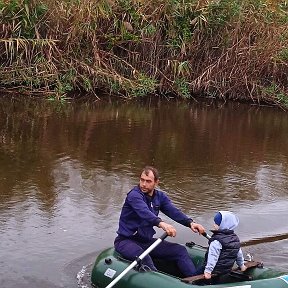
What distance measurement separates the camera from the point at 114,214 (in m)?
8.98

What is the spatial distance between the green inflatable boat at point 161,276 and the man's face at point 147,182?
1.59 ft

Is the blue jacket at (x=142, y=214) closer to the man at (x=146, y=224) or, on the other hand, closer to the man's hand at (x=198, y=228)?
→ the man at (x=146, y=224)

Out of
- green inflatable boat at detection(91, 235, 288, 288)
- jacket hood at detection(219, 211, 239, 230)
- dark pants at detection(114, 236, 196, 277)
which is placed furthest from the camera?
dark pants at detection(114, 236, 196, 277)

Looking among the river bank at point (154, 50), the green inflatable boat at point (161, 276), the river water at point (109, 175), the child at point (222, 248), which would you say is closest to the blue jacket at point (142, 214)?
the green inflatable boat at point (161, 276)

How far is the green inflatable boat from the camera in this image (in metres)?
6.12

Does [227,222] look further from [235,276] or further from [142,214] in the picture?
[142,214]

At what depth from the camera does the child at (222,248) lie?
20.6 feet

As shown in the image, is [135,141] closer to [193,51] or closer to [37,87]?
[37,87]

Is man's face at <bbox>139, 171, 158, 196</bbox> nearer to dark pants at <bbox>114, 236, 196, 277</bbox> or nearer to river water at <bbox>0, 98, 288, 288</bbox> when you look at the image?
dark pants at <bbox>114, 236, 196, 277</bbox>

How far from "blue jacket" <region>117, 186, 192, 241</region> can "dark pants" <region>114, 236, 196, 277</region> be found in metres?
0.07

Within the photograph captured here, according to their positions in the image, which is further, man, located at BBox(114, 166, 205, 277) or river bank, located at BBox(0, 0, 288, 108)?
river bank, located at BBox(0, 0, 288, 108)

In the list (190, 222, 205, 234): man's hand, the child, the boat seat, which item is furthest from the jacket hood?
the boat seat

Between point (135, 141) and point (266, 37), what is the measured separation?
24.0 ft

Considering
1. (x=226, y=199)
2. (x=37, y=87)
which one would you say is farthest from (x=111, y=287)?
(x=37, y=87)
